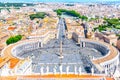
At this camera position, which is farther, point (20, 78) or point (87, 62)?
point (87, 62)

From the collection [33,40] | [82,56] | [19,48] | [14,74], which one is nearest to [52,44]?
[33,40]

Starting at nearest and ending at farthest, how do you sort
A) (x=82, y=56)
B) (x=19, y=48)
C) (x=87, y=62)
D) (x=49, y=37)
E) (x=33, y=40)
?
(x=87, y=62) < (x=82, y=56) < (x=19, y=48) < (x=33, y=40) < (x=49, y=37)

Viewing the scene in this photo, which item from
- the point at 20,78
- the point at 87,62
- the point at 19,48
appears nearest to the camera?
the point at 20,78

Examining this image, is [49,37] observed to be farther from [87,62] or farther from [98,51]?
[87,62]

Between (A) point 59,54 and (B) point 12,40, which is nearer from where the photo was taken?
(A) point 59,54

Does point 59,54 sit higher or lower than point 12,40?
higher

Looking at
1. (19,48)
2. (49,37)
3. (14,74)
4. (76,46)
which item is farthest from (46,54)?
(14,74)

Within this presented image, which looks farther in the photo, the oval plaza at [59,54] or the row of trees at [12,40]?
the row of trees at [12,40]

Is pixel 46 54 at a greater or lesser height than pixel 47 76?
lesser

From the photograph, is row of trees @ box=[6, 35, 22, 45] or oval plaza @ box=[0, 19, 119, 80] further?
row of trees @ box=[6, 35, 22, 45]
